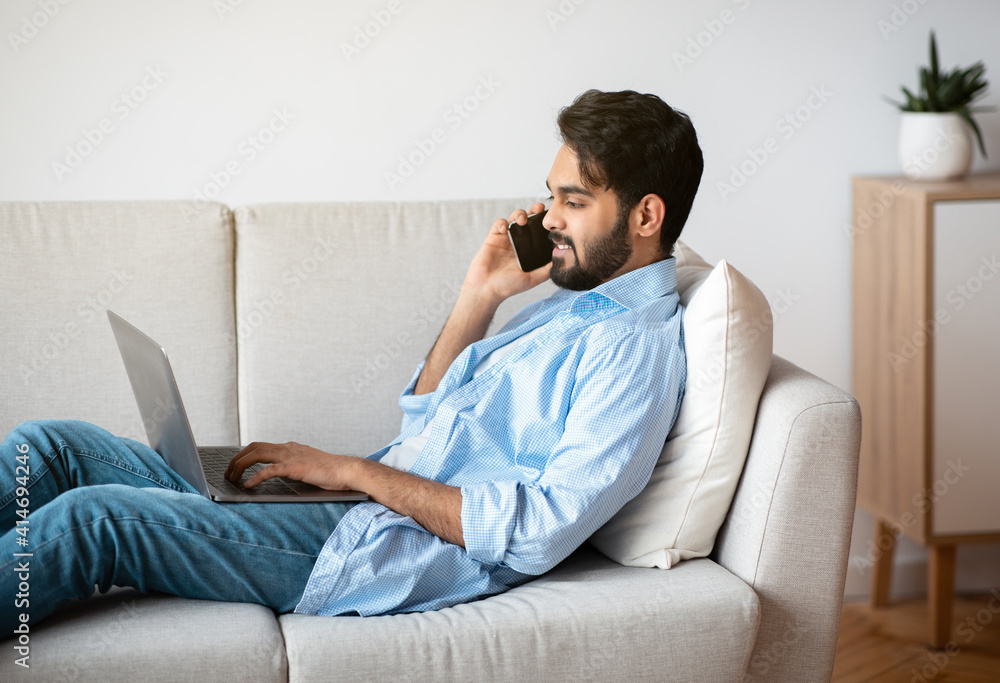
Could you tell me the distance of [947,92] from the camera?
2400 mm

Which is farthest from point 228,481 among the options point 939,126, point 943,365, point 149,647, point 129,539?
point 939,126

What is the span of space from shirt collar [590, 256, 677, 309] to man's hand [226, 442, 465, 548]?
41 cm

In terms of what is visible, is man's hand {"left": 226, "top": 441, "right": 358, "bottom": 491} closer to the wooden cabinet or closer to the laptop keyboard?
the laptop keyboard

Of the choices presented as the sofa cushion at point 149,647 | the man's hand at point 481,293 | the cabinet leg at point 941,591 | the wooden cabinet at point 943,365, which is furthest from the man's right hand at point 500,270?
the cabinet leg at point 941,591

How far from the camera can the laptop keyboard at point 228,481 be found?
1.44 m

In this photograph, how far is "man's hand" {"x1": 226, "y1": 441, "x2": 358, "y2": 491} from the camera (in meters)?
1.47

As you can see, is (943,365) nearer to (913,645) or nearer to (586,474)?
(913,645)

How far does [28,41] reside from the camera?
220cm

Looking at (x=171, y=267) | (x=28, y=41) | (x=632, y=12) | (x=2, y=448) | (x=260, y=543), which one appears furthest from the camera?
(x=632, y=12)

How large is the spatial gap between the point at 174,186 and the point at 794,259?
1.60 meters

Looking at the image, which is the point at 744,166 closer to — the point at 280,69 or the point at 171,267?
the point at 280,69

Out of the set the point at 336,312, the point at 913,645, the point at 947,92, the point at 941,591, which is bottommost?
the point at 913,645

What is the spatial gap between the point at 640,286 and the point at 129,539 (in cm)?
86

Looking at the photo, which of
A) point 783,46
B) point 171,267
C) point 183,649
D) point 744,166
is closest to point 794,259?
point 744,166
